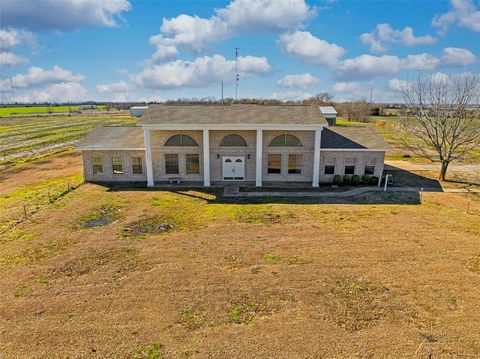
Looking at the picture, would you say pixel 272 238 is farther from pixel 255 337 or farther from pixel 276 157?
pixel 276 157

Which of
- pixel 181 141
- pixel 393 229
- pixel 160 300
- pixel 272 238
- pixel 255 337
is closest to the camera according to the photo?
pixel 255 337

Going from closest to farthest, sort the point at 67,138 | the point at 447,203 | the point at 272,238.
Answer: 1. the point at 272,238
2. the point at 447,203
3. the point at 67,138

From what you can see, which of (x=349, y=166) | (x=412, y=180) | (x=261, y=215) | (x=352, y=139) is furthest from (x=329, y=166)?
(x=261, y=215)

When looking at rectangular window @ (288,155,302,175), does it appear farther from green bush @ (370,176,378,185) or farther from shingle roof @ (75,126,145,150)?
shingle roof @ (75,126,145,150)

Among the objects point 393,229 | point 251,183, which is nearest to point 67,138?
point 251,183

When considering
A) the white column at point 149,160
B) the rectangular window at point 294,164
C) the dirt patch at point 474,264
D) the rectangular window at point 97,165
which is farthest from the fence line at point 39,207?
the dirt patch at point 474,264

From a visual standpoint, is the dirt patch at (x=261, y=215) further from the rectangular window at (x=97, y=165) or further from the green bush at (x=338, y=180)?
the rectangular window at (x=97, y=165)
